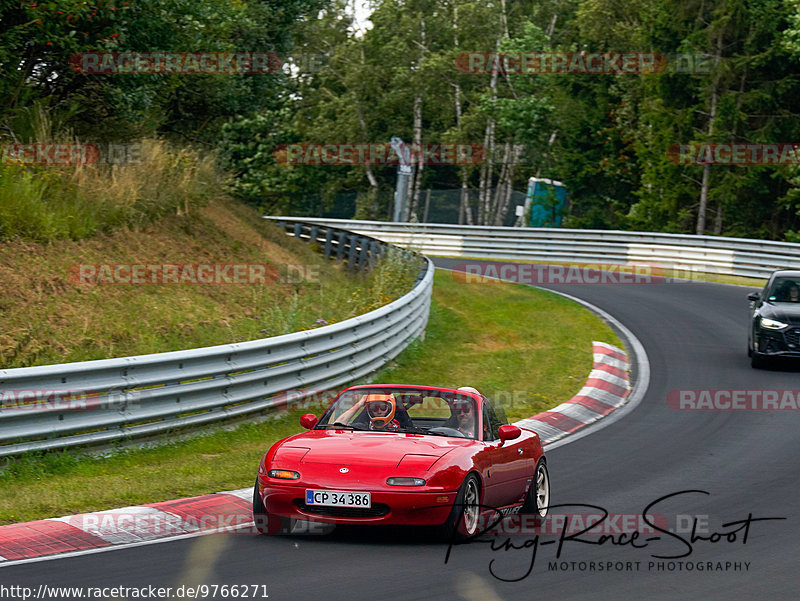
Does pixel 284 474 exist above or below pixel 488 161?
below

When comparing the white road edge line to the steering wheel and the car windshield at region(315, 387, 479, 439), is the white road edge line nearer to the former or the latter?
the car windshield at region(315, 387, 479, 439)

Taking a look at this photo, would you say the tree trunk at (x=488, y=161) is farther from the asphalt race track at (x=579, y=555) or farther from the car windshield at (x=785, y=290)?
the asphalt race track at (x=579, y=555)

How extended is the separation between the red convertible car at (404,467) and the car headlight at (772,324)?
31.5 ft

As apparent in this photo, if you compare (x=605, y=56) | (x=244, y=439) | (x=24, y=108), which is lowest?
(x=244, y=439)

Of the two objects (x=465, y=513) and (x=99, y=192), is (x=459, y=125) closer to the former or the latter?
(x=99, y=192)

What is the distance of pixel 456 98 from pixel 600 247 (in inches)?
768

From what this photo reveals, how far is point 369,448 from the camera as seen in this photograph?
8.46 m

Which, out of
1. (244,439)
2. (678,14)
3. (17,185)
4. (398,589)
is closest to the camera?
(398,589)

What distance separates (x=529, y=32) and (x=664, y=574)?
142 feet

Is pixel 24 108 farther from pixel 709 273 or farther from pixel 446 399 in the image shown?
pixel 709 273

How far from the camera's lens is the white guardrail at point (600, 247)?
3195 centimetres

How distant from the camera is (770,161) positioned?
37.8 metres

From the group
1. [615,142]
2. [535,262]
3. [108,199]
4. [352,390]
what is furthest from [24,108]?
[615,142]

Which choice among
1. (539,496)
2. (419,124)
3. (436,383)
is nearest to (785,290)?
Result: (436,383)
